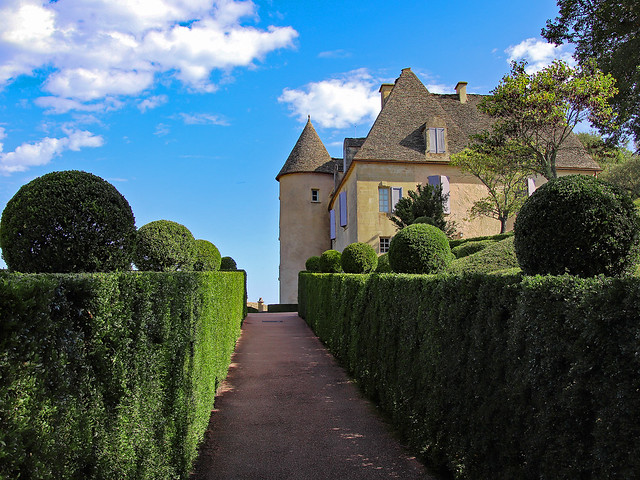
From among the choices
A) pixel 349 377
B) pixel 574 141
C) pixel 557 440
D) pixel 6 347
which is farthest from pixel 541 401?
pixel 574 141

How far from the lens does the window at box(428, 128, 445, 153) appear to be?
2567 centimetres

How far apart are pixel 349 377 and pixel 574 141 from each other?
84.9 feet

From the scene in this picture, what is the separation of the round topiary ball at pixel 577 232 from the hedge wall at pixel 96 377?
4850 mm

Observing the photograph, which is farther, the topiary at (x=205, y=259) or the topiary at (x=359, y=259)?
the topiary at (x=359, y=259)

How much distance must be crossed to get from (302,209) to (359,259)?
13.7m

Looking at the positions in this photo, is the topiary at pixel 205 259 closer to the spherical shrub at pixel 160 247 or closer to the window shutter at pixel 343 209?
the spherical shrub at pixel 160 247

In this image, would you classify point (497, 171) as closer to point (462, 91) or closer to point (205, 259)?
point (462, 91)

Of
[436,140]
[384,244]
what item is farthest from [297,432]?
[436,140]

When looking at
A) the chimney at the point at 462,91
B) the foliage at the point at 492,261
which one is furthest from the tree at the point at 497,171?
the chimney at the point at 462,91

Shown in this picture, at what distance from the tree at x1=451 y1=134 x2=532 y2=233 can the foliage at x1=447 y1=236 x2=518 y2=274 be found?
20.2 ft

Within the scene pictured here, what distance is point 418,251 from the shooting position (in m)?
11.5

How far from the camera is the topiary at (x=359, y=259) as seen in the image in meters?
20.1

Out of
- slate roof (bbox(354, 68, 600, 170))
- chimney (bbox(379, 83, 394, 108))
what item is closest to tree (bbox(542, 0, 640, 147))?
slate roof (bbox(354, 68, 600, 170))

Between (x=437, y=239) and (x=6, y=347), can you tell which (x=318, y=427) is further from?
(x=437, y=239)
